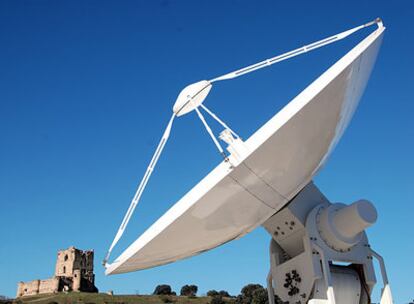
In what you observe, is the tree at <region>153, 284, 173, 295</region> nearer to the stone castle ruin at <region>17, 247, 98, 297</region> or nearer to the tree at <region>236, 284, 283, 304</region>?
the stone castle ruin at <region>17, 247, 98, 297</region>

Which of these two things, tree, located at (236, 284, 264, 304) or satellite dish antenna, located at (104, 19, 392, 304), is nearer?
satellite dish antenna, located at (104, 19, 392, 304)

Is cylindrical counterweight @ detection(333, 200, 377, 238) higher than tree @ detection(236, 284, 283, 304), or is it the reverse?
tree @ detection(236, 284, 283, 304)

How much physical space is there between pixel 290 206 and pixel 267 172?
331 centimetres

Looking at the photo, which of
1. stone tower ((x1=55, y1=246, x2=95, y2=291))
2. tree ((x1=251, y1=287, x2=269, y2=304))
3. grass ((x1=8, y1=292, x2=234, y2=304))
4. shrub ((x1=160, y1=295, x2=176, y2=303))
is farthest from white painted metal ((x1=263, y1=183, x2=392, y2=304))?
stone tower ((x1=55, y1=246, x2=95, y2=291))

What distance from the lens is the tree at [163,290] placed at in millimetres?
117569

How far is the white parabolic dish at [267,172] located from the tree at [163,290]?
104 m

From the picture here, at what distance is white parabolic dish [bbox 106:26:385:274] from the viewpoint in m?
13.8

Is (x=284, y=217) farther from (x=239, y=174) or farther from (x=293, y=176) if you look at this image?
(x=239, y=174)

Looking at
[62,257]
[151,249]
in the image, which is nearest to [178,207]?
[151,249]

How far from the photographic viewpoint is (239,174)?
1425cm

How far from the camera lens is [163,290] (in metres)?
119

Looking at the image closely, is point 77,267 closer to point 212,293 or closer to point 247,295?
point 212,293

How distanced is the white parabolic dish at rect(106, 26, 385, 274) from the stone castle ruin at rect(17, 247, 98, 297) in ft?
374

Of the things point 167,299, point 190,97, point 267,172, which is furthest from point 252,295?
point 267,172
